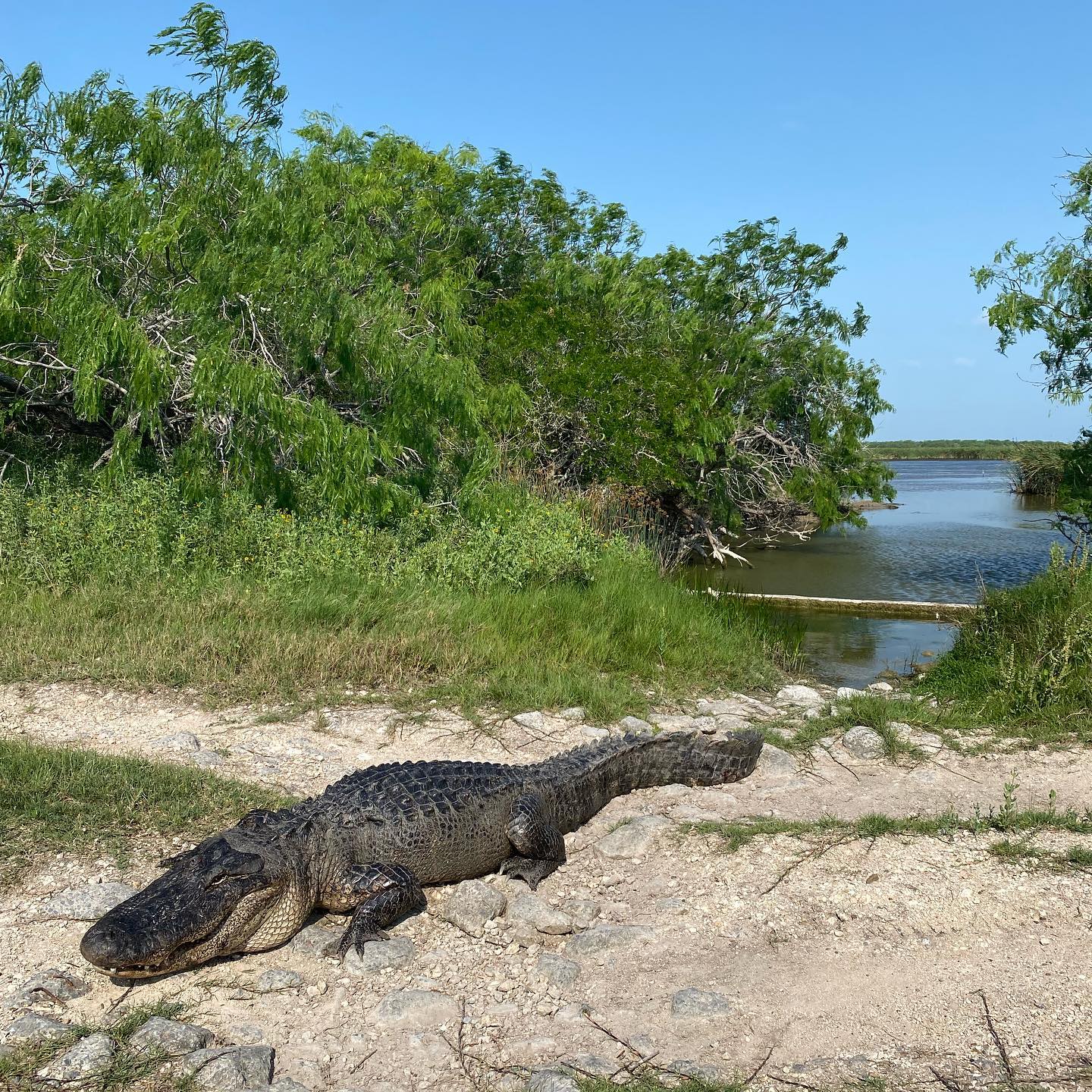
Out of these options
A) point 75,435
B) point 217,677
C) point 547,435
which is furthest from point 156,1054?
point 547,435

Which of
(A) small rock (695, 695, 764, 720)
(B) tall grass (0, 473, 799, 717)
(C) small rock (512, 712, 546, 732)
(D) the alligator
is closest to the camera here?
(D) the alligator

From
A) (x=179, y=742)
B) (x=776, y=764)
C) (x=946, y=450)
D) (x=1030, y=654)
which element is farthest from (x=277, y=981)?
(x=946, y=450)

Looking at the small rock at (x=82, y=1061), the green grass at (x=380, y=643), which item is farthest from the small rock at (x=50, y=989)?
the green grass at (x=380, y=643)

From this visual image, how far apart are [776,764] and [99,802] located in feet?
13.4

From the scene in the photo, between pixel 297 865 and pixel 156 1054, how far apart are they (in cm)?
103

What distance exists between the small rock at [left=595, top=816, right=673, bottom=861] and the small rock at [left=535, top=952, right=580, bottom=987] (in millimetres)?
1160

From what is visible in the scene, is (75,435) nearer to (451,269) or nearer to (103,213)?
(103,213)

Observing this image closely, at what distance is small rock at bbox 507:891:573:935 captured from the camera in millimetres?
4297

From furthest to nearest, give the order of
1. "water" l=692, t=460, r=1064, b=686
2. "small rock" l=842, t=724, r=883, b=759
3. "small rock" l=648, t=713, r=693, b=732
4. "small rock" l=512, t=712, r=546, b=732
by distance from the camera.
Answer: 1. "water" l=692, t=460, r=1064, b=686
2. "small rock" l=648, t=713, r=693, b=732
3. "small rock" l=512, t=712, r=546, b=732
4. "small rock" l=842, t=724, r=883, b=759

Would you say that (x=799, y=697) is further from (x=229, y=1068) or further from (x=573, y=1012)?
(x=229, y=1068)

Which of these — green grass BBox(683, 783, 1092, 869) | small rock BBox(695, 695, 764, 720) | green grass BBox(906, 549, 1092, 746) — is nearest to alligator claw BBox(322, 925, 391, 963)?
green grass BBox(683, 783, 1092, 869)

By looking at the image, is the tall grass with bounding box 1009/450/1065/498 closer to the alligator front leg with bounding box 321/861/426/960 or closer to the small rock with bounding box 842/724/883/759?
the small rock with bounding box 842/724/883/759

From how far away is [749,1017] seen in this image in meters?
3.50

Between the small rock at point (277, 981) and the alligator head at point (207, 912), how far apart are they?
0.19 m
